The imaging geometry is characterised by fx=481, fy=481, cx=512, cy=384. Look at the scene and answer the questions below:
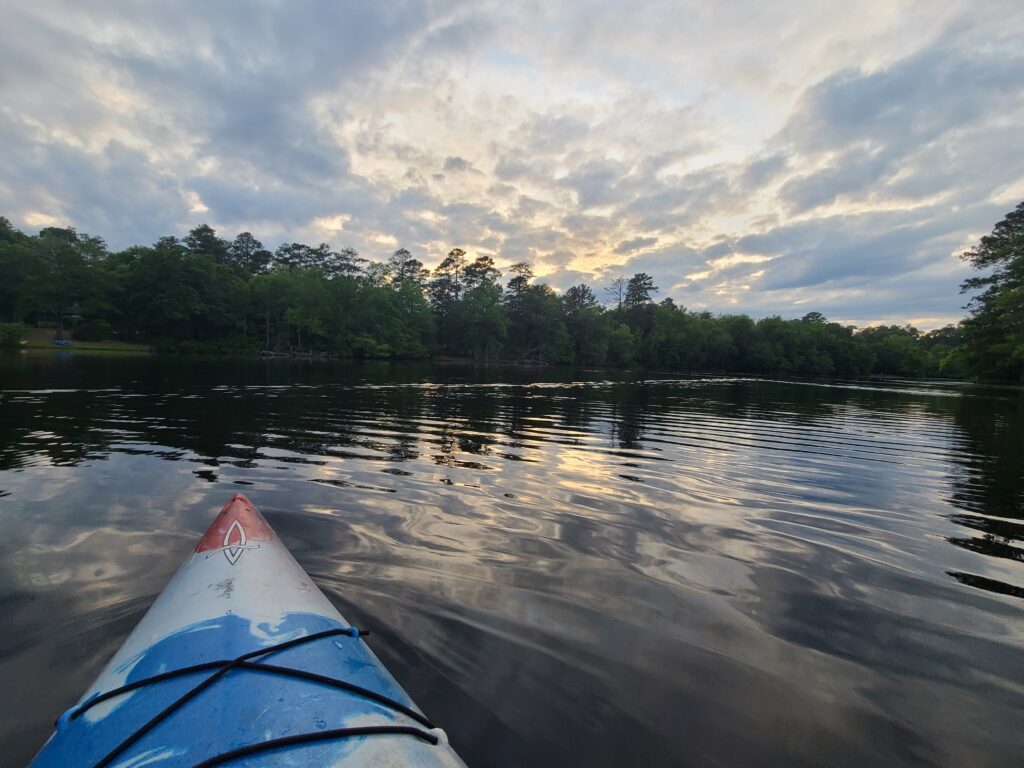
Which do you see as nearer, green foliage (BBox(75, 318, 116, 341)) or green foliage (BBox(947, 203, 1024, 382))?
green foliage (BBox(947, 203, 1024, 382))

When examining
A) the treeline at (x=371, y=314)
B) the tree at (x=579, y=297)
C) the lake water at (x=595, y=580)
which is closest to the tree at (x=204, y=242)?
the treeline at (x=371, y=314)

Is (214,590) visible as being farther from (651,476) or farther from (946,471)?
(946,471)

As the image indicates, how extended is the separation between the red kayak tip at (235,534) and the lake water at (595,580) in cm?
71

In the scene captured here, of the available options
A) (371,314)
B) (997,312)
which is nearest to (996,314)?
(997,312)

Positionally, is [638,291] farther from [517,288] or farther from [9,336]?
[9,336]

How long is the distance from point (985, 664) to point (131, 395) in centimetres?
2017

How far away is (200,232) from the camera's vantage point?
88.3 metres

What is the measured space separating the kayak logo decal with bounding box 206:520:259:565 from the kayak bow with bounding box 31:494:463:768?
413 mm

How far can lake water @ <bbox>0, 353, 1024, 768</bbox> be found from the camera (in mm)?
2637

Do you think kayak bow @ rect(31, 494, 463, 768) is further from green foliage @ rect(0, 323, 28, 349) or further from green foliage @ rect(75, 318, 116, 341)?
green foliage @ rect(75, 318, 116, 341)

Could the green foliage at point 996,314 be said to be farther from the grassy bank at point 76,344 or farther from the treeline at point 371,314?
the grassy bank at point 76,344

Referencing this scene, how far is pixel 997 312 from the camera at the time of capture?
140 ft

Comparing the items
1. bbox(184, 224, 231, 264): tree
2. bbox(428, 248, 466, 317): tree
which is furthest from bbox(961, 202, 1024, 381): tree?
bbox(184, 224, 231, 264): tree

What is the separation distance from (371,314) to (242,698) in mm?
77464
